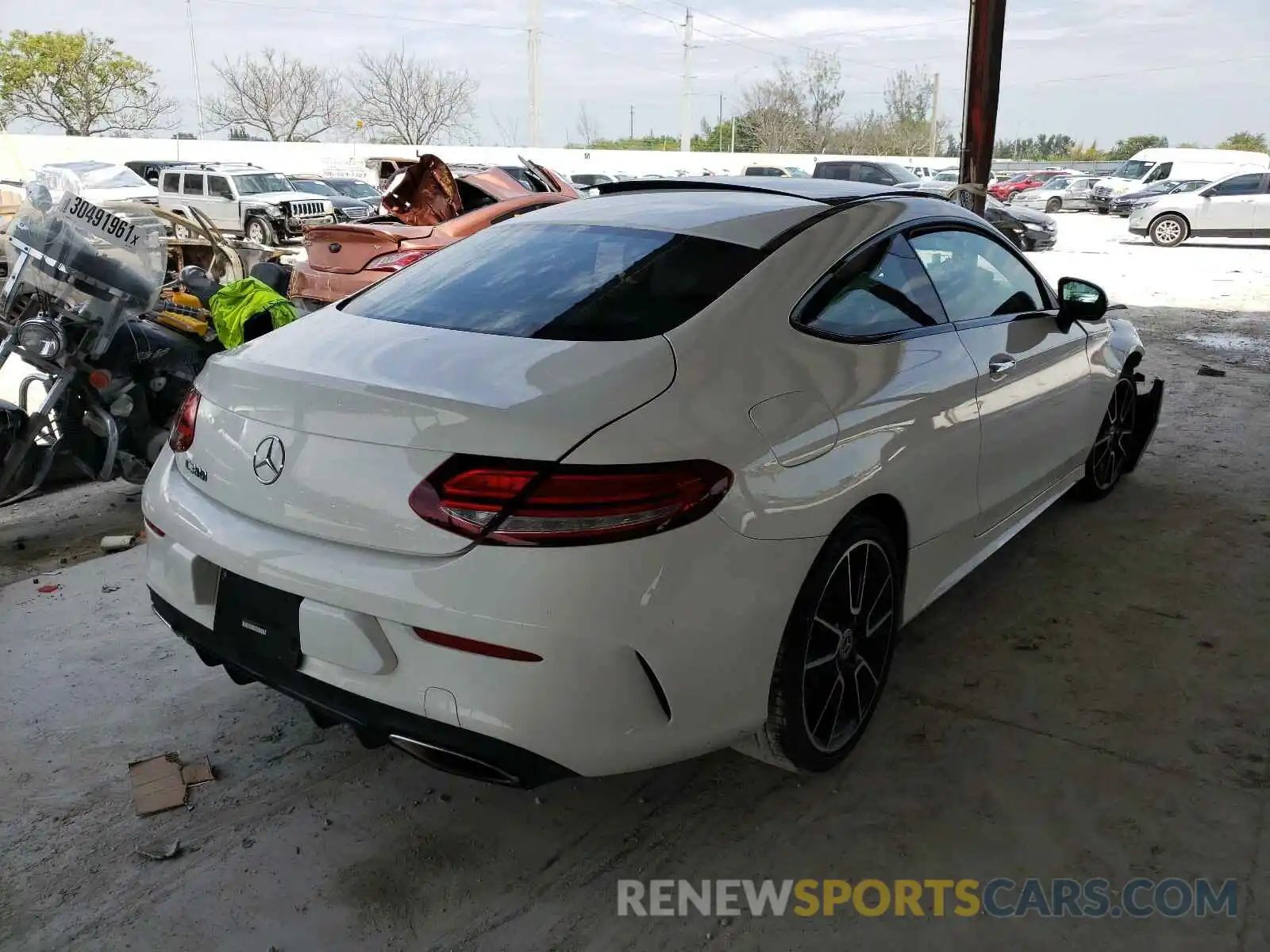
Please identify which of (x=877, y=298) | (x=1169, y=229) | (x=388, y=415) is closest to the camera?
Answer: (x=388, y=415)

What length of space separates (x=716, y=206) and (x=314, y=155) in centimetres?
4215

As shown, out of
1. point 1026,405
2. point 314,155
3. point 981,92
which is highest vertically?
point 314,155

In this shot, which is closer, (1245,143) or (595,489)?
(595,489)

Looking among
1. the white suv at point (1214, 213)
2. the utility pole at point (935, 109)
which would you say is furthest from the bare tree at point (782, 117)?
the white suv at point (1214, 213)

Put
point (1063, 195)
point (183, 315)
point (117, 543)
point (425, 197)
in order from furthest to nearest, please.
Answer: point (1063, 195), point (425, 197), point (183, 315), point (117, 543)

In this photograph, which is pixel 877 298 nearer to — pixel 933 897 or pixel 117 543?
pixel 933 897

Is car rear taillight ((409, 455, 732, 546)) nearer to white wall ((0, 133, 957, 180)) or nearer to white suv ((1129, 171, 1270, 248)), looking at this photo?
white suv ((1129, 171, 1270, 248))

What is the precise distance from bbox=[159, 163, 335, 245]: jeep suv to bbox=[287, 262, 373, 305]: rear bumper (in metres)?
14.5

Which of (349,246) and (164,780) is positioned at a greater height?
(349,246)

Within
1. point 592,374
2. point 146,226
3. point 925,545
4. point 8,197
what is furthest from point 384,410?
point 8,197

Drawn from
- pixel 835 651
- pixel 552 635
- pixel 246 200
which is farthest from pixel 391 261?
pixel 246 200

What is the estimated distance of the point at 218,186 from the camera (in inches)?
905

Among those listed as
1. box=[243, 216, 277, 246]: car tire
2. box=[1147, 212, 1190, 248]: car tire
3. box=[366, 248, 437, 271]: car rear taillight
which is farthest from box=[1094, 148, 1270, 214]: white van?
box=[366, 248, 437, 271]: car rear taillight

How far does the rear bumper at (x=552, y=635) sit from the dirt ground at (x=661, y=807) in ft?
1.50
